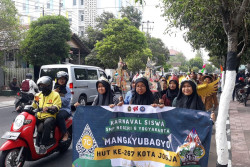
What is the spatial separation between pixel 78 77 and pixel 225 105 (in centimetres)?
765

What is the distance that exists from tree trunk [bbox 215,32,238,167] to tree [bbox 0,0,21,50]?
15781 mm

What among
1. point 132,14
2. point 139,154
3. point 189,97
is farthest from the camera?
point 132,14

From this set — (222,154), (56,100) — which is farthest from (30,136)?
(222,154)

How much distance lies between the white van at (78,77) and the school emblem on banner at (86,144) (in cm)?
697

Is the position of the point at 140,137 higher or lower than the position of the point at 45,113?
lower

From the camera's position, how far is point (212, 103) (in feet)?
27.1

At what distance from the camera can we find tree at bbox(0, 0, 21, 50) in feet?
55.6

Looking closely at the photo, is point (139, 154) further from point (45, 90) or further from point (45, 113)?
point (45, 90)

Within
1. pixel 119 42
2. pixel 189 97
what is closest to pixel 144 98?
pixel 189 97

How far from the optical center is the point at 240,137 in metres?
6.77

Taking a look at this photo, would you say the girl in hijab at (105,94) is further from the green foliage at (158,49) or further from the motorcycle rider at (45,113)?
the green foliage at (158,49)

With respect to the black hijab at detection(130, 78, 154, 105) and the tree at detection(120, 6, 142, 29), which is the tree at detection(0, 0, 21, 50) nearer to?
the black hijab at detection(130, 78, 154, 105)

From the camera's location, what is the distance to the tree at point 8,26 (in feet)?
55.6

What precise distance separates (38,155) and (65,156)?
3.09 ft
